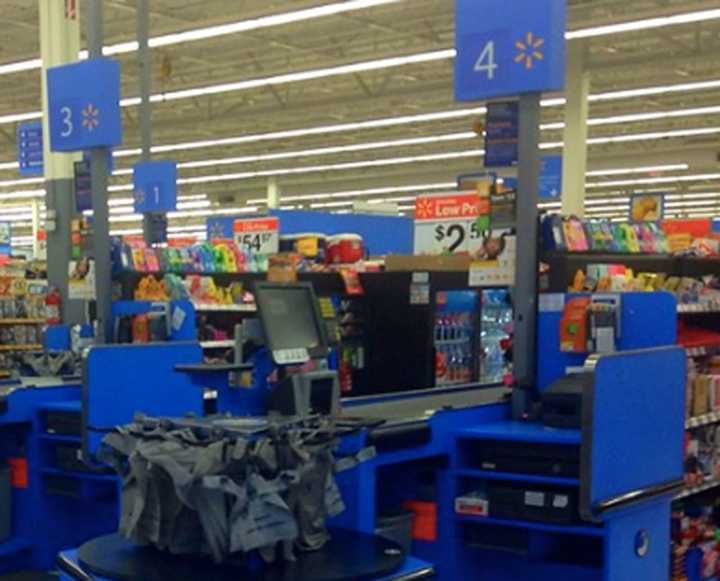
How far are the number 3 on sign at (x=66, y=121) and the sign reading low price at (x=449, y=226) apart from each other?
3.23 meters

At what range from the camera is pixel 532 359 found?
4.97 m

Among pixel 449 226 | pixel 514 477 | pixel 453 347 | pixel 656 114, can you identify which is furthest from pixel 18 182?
pixel 514 477

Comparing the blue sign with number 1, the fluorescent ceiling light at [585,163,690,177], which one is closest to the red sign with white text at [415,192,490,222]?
the blue sign with number 1

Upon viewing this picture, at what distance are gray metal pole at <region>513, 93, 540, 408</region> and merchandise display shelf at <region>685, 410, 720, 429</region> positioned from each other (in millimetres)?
1004

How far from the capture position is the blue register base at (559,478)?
382cm

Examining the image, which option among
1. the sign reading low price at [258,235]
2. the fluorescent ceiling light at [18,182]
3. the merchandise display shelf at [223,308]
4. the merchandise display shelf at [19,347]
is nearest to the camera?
the merchandise display shelf at [223,308]

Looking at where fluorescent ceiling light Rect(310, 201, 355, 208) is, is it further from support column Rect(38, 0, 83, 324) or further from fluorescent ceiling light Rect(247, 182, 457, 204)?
support column Rect(38, 0, 83, 324)

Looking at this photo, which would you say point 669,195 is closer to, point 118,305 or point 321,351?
point 118,305

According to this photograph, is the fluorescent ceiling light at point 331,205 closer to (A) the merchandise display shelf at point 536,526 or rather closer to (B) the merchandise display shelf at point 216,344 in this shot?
(B) the merchandise display shelf at point 216,344

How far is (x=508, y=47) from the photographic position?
4.86m

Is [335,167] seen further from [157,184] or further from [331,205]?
[157,184]

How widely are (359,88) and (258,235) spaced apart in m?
7.69

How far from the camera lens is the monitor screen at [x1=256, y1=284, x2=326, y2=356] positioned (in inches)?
152

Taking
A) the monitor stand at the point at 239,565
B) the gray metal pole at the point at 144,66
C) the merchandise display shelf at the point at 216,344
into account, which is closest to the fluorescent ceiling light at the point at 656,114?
the gray metal pole at the point at 144,66
